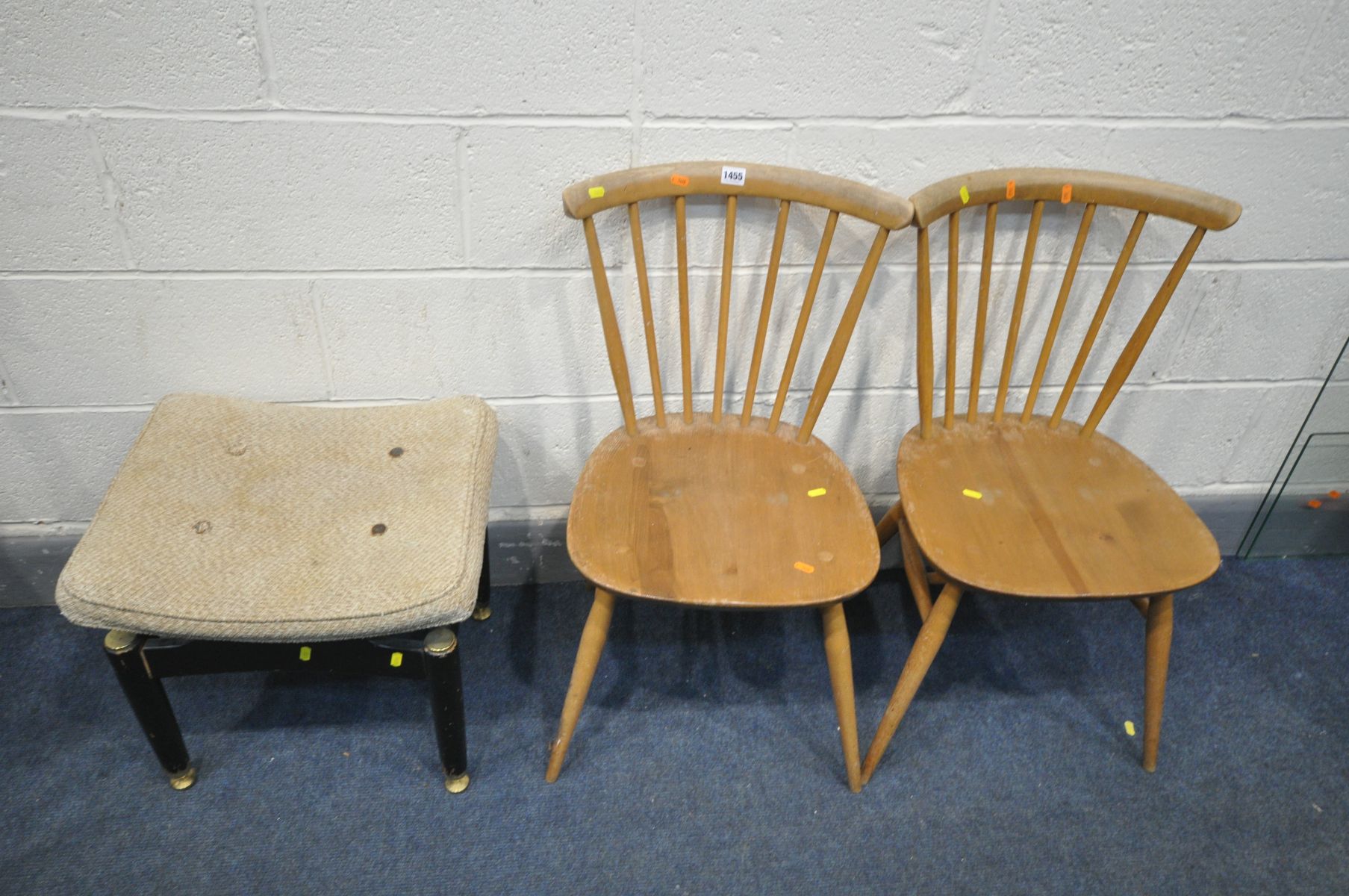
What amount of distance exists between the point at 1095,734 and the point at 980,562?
545 millimetres

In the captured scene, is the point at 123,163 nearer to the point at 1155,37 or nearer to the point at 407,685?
the point at 407,685

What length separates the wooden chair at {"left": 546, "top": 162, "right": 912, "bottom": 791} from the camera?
1154 mm

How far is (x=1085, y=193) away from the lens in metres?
1.27

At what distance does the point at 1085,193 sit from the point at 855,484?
54 centimetres

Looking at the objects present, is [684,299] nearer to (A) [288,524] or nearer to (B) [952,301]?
(B) [952,301]

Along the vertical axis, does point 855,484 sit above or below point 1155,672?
above

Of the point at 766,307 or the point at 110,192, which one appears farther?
the point at 766,307

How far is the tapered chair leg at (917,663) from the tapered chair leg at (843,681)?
4cm

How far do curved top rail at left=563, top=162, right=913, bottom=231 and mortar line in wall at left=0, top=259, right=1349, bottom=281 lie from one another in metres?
0.15

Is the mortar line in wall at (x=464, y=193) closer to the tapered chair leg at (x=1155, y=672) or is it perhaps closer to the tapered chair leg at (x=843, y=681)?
the tapered chair leg at (x=843, y=681)

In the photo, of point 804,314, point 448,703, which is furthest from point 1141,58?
point 448,703

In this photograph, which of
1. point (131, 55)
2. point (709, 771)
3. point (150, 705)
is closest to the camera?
point (131, 55)

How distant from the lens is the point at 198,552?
1.11 m

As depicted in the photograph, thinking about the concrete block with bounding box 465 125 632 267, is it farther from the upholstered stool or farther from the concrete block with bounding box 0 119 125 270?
the concrete block with bounding box 0 119 125 270
